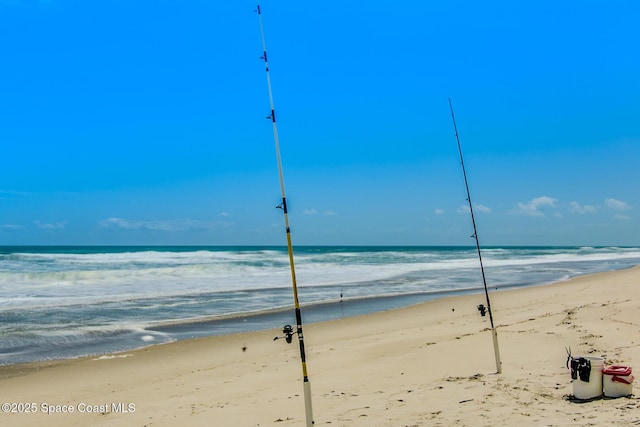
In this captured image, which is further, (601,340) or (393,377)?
(601,340)

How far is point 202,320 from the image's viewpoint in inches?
→ 549

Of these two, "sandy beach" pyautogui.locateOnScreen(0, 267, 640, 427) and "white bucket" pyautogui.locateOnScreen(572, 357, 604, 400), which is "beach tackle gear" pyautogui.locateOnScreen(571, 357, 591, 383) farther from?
"sandy beach" pyautogui.locateOnScreen(0, 267, 640, 427)

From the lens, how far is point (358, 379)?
6.86 meters

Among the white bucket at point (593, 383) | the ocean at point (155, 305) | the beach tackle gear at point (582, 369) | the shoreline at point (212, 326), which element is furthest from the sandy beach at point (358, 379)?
the ocean at point (155, 305)

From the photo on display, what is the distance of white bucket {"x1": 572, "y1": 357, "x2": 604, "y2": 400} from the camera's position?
487cm

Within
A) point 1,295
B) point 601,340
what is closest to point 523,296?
point 601,340

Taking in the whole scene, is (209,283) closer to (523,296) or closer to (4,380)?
(523,296)

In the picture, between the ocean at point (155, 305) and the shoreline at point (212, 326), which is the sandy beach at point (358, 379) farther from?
the ocean at point (155, 305)

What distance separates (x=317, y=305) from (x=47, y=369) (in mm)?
9011

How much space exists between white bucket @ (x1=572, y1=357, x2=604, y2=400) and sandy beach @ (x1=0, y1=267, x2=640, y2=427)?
3.3 inches

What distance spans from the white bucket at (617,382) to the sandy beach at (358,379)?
11 centimetres

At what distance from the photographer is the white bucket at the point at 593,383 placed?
4.87 meters

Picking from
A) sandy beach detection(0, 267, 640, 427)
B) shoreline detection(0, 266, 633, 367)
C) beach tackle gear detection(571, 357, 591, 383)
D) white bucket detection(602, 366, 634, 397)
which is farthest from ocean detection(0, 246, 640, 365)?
white bucket detection(602, 366, 634, 397)

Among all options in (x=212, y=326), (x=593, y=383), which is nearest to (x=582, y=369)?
(x=593, y=383)
